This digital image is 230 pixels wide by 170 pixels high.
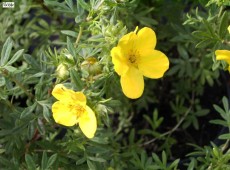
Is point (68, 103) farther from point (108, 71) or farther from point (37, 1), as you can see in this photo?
point (37, 1)

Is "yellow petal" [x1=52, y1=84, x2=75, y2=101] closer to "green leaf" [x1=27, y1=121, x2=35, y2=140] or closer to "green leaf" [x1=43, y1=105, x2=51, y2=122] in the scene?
"green leaf" [x1=43, y1=105, x2=51, y2=122]

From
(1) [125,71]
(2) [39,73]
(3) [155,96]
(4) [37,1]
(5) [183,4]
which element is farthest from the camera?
(3) [155,96]

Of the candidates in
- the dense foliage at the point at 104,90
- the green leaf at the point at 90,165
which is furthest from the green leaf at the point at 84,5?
the green leaf at the point at 90,165

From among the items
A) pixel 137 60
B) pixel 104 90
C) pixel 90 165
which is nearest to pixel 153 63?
pixel 137 60

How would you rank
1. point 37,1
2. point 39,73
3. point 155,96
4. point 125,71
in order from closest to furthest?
1. point 125,71
2. point 39,73
3. point 37,1
4. point 155,96

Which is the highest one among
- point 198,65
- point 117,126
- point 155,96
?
Result: point 198,65

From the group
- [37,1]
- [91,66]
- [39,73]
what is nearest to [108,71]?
[91,66]

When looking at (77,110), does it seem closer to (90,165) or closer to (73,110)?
(73,110)
